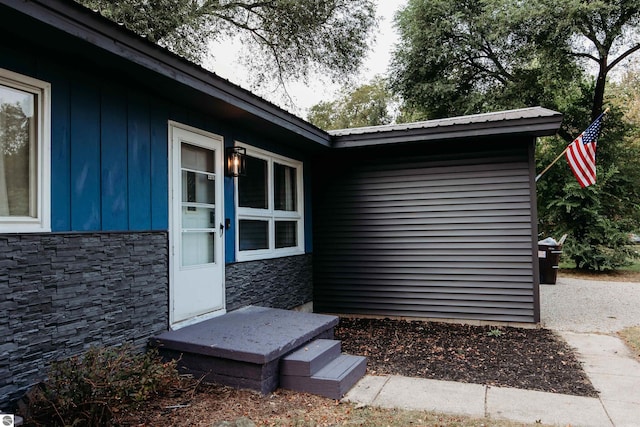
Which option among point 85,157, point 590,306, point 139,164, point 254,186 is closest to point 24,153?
point 85,157

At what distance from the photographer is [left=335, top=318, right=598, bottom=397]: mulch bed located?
11.6 feet

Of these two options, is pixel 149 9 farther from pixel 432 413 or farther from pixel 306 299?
pixel 432 413

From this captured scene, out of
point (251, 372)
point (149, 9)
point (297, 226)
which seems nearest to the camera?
point (251, 372)

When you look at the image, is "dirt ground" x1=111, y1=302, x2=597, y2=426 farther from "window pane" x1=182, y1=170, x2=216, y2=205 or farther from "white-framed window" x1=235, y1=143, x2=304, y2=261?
"window pane" x1=182, y1=170, x2=216, y2=205

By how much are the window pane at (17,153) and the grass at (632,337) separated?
533cm

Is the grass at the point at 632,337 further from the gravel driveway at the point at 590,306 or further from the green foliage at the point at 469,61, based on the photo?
the green foliage at the point at 469,61

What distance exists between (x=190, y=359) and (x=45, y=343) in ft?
3.35

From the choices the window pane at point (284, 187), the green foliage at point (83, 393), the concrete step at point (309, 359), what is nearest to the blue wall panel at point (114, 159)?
the green foliage at point (83, 393)

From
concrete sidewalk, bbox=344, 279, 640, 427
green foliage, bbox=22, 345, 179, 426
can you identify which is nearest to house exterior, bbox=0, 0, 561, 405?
green foliage, bbox=22, 345, 179, 426

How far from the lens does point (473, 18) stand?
1440 centimetres

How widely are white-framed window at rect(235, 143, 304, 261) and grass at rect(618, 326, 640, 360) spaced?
13.1 ft

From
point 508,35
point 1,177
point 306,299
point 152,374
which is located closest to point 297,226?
point 306,299

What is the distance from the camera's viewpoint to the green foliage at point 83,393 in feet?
7.73

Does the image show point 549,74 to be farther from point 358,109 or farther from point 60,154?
point 60,154
